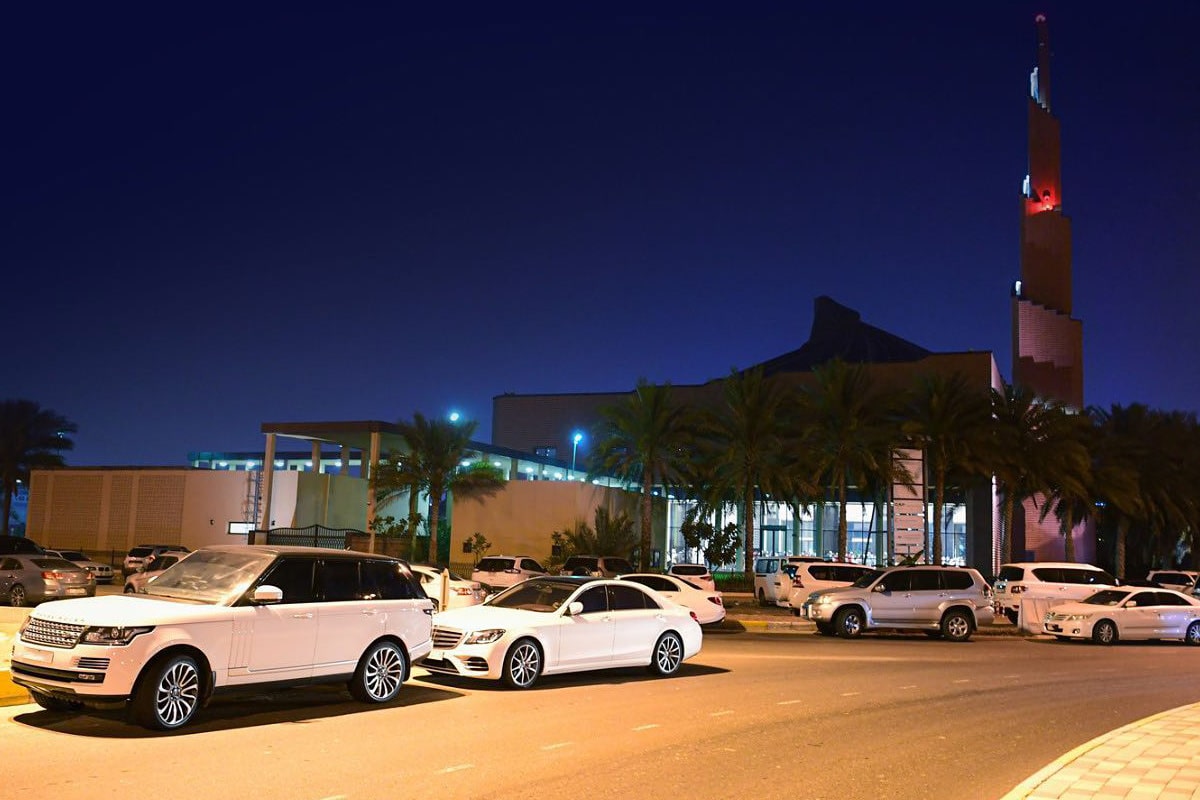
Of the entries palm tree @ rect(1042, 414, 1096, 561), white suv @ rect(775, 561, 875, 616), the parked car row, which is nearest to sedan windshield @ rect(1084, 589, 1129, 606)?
white suv @ rect(775, 561, 875, 616)

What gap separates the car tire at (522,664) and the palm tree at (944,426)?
1192 inches

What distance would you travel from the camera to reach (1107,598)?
25.8 meters

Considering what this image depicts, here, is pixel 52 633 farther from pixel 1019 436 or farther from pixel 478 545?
pixel 1019 436

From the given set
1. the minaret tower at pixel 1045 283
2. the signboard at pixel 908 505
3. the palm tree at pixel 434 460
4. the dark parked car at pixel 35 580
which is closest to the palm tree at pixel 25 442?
the palm tree at pixel 434 460

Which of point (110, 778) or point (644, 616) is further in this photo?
point (644, 616)

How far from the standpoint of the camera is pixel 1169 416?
5575cm

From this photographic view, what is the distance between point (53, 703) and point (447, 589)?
40.9 feet

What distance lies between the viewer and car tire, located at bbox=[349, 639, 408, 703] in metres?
11.9

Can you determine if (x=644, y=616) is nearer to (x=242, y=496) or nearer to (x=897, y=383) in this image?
(x=242, y=496)

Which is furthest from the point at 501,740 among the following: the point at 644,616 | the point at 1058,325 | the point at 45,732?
the point at 1058,325

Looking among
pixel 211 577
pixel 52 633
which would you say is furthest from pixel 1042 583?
pixel 52 633

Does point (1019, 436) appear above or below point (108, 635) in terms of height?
above

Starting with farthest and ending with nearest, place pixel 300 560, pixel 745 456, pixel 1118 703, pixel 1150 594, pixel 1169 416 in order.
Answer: pixel 1169 416
pixel 745 456
pixel 1150 594
pixel 1118 703
pixel 300 560

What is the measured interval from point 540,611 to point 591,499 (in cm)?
3259
